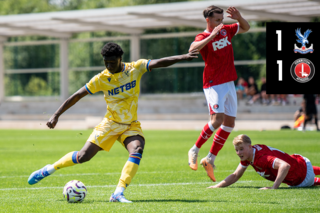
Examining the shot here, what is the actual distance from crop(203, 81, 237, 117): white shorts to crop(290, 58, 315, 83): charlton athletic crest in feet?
34.6

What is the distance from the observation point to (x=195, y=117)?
27359mm

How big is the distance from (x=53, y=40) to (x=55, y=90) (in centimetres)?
383

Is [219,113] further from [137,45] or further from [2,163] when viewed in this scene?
[137,45]

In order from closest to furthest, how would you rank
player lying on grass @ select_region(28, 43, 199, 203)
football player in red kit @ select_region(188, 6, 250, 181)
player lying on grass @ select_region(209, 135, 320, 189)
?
player lying on grass @ select_region(28, 43, 199, 203)
player lying on grass @ select_region(209, 135, 320, 189)
football player in red kit @ select_region(188, 6, 250, 181)

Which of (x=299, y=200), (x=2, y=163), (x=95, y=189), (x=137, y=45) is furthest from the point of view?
(x=137, y=45)

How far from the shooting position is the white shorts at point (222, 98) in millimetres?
7340

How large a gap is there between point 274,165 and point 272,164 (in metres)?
0.03

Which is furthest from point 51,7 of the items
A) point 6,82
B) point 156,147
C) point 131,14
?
point 156,147

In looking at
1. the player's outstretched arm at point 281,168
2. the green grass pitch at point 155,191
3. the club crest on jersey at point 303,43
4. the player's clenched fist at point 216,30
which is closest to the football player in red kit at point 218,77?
the player's clenched fist at point 216,30

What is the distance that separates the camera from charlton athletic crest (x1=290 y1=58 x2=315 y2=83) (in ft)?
57.6

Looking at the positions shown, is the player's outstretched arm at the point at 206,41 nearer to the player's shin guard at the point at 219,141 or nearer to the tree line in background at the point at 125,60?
the player's shin guard at the point at 219,141

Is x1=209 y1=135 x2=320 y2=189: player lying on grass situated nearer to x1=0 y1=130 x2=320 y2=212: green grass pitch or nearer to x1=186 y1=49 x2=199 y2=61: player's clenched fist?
x1=0 y1=130 x2=320 y2=212: green grass pitch

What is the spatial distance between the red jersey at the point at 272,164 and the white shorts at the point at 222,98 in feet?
3.58

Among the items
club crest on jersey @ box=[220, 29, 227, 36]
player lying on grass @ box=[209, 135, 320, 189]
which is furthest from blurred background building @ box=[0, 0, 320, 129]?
player lying on grass @ box=[209, 135, 320, 189]
